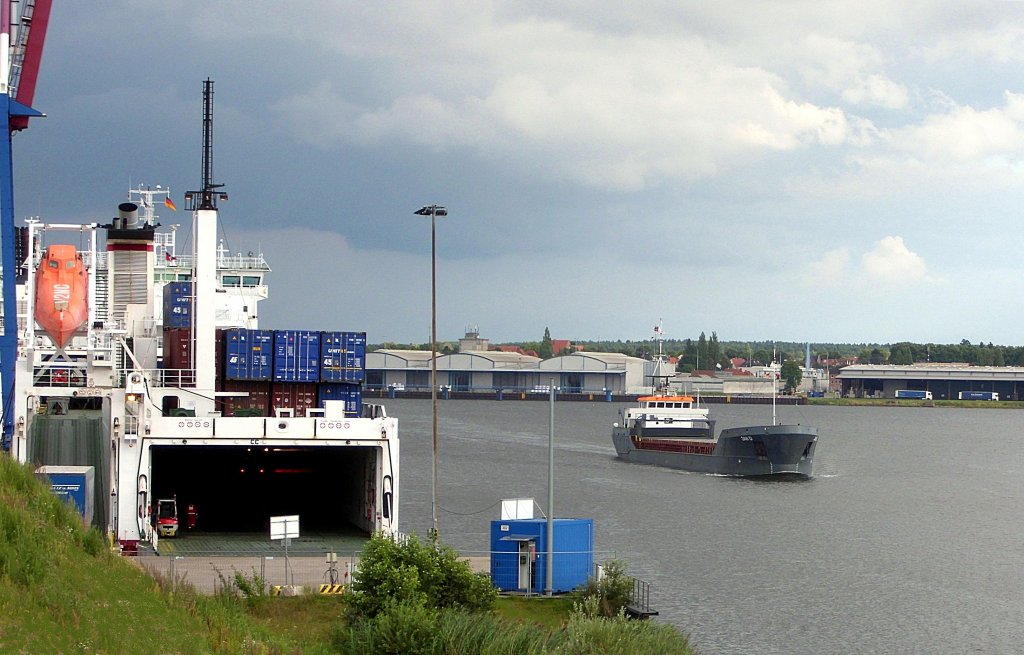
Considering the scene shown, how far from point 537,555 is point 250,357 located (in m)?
12.4

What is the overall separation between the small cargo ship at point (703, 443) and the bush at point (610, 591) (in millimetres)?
51061

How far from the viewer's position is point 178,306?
34.8 meters

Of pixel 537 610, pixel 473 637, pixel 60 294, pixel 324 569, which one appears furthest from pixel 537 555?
pixel 60 294

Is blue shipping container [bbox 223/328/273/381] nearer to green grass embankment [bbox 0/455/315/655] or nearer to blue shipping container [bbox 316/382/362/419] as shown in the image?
blue shipping container [bbox 316/382/362/419]

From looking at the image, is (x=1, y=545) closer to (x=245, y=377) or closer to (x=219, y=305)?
(x=245, y=377)

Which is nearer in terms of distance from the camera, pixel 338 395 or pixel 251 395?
pixel 251 395

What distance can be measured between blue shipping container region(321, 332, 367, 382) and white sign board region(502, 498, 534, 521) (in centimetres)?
825

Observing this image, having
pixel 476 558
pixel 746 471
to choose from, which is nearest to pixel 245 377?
pixel 476 558

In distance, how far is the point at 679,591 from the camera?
119 feet

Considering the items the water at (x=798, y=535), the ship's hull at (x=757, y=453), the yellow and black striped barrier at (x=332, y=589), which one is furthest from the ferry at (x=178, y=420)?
the ship's hull at (x=757, y=453)

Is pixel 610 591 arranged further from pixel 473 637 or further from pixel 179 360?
pixel 179 360

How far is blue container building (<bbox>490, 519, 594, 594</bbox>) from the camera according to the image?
81.8 ft

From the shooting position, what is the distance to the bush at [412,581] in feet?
66.8

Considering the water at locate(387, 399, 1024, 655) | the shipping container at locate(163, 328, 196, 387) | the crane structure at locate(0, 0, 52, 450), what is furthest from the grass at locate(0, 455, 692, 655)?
the shipping container at locate(163, 328, 196, 387)
